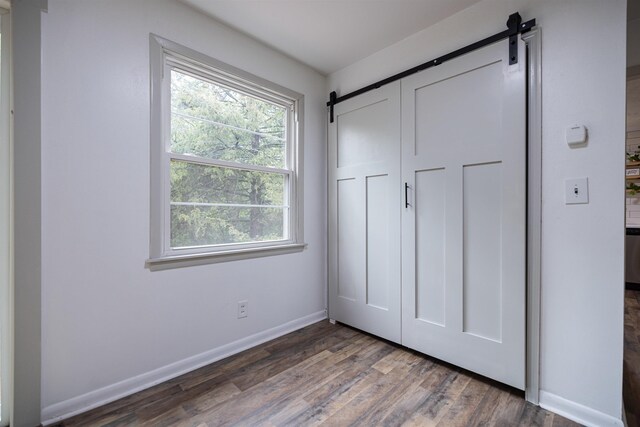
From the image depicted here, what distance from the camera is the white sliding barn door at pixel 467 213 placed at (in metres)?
1.59

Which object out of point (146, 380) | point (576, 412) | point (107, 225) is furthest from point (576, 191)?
point (146, 380)

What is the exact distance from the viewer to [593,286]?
1.37 meters

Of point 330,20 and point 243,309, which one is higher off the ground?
point 330,20

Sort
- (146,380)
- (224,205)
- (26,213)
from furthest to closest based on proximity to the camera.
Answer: (224,205), (146,380), (26,213)

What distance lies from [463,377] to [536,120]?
1561 mm

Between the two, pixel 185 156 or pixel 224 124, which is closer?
pixel 185 156

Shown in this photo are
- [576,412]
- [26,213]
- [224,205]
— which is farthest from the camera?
[224,205]

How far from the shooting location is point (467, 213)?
5.87ft

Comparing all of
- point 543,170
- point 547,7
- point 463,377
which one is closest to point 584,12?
point 547,7

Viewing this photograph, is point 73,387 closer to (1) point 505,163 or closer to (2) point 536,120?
(1) point 505,163

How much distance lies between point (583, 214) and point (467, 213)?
537 mm

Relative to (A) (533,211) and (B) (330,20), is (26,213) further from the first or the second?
(A) (533,211)

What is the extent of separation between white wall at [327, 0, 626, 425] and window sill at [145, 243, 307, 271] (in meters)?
1.74

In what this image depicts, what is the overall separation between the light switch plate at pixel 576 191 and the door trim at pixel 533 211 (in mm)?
112
